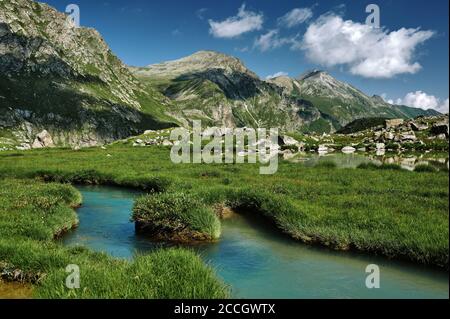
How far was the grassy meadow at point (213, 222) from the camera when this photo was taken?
510 inches

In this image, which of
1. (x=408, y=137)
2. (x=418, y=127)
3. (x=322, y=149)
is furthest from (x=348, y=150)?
(x=418, y=127)

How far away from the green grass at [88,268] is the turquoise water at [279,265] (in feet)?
6.82

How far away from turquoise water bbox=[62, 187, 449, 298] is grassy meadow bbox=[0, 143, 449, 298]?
0.93 m

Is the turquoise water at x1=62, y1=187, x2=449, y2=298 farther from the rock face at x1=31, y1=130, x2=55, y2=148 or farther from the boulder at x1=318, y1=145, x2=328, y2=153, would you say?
the rock face at x1=31, y1=130, x2=55, y2=148

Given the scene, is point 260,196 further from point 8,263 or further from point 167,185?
point 8,263

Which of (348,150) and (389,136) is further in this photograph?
(389,136)

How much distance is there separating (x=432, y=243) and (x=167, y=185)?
25.7 meters

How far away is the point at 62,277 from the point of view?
13.1m

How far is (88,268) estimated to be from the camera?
1417cm

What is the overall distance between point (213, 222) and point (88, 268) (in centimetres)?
931

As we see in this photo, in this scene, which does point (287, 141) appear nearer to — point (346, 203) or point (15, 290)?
point (346, 203)

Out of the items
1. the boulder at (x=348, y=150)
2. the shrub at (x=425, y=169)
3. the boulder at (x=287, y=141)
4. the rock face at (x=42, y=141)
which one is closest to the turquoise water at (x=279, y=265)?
the shrub at (x=425, y=169)

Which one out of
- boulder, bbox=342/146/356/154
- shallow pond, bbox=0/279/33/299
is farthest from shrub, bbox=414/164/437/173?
shallow pond, bbox=0/279/33/299
